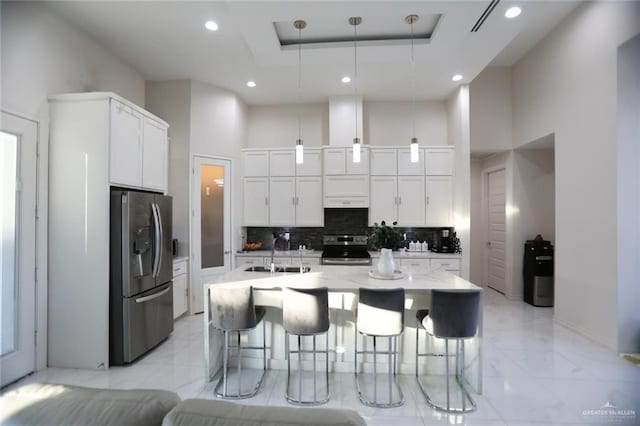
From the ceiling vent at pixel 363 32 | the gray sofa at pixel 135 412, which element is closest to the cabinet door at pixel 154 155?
the ceiling vent at pixel 363 32

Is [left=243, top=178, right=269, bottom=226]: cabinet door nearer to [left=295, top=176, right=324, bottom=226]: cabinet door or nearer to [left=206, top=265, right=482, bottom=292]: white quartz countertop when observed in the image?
[left=295, top=176, right=324, bottom=226]: cabinet door

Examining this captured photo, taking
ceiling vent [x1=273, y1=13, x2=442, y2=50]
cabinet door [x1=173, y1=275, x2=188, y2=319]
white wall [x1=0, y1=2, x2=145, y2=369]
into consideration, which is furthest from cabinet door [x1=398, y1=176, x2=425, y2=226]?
white wall [x1=0, y1=2, x2=145, y2=369]

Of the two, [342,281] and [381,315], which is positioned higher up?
[342,281]

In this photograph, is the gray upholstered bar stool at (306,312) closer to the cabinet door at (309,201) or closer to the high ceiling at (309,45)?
the high ceiling at (309,45)

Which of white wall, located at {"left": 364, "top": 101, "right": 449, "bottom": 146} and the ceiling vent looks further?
white wall, located at {"left": 364, "top": 101, "right": 449, "bottom": 146}

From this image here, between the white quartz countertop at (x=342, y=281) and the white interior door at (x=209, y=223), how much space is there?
172cm

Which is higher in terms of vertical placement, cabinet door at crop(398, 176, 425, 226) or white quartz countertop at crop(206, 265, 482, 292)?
cabinet door at crop(398, 176, 425, 226)

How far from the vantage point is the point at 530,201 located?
5.00 metres

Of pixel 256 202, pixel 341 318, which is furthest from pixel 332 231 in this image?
pixel 341 318

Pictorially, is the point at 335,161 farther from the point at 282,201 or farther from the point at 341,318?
the point at 341,318

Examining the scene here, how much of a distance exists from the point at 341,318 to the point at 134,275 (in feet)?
6.98

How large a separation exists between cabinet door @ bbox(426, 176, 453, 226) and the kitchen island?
6.72 ft

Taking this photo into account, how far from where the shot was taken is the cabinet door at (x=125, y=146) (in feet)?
9.50

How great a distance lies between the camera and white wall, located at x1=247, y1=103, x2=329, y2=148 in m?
5.44
